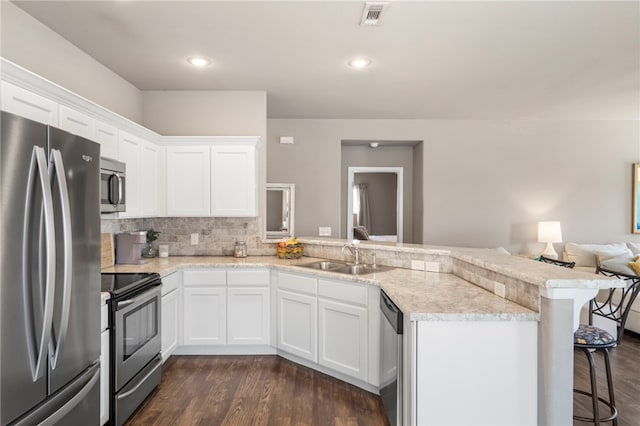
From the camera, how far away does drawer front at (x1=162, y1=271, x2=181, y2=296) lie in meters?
2.91

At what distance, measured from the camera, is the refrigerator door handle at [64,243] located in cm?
150

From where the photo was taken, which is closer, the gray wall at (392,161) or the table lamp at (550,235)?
the table lamp at (550,235)

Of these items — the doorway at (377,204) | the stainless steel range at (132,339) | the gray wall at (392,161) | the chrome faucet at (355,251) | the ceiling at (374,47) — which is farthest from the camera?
the doorway at (377,204)

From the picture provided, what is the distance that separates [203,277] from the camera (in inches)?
127

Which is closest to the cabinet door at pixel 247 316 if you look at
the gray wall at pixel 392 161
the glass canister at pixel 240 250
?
the glass canister at pixel 240 250

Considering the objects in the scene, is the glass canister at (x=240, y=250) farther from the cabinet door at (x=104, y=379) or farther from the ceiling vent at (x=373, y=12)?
the ceiling vent at (x=373, y=12)

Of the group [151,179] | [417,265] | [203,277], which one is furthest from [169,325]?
[417,265]

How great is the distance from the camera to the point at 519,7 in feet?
7.56

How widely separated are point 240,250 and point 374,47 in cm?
236

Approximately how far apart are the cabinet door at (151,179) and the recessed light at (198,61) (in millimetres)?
872

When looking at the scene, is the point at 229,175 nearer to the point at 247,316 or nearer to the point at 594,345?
the point at 247,316

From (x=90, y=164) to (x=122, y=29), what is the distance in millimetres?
1406

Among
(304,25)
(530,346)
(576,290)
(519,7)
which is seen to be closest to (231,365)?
(530,346)

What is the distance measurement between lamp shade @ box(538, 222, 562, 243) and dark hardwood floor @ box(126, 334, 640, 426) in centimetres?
201
